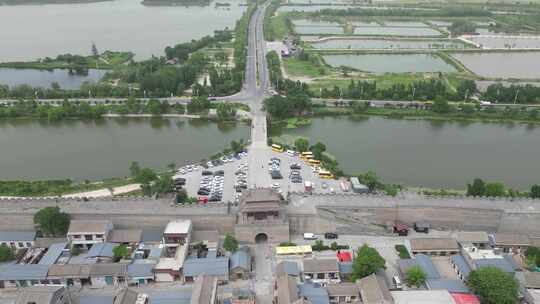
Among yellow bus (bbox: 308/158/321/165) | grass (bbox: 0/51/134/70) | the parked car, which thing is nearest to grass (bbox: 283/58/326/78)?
grass (bbox: 0/51/134/70)

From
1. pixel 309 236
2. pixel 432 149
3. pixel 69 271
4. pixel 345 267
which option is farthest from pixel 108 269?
pixel 432 149

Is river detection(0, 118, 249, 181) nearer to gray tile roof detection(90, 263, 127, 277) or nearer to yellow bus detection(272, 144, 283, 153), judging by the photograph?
yellow bus detection(272, 144, 283, 153)

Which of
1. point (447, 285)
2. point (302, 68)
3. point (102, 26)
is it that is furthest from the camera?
point (102, 26)

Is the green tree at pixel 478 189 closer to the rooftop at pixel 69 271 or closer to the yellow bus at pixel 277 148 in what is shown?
the yellow bus at pixel 277 148

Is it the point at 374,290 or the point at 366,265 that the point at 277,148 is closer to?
the point at 366,265

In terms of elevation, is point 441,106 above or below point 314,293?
above

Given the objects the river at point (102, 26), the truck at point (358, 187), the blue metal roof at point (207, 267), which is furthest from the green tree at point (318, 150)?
the river at point (102, 26)
